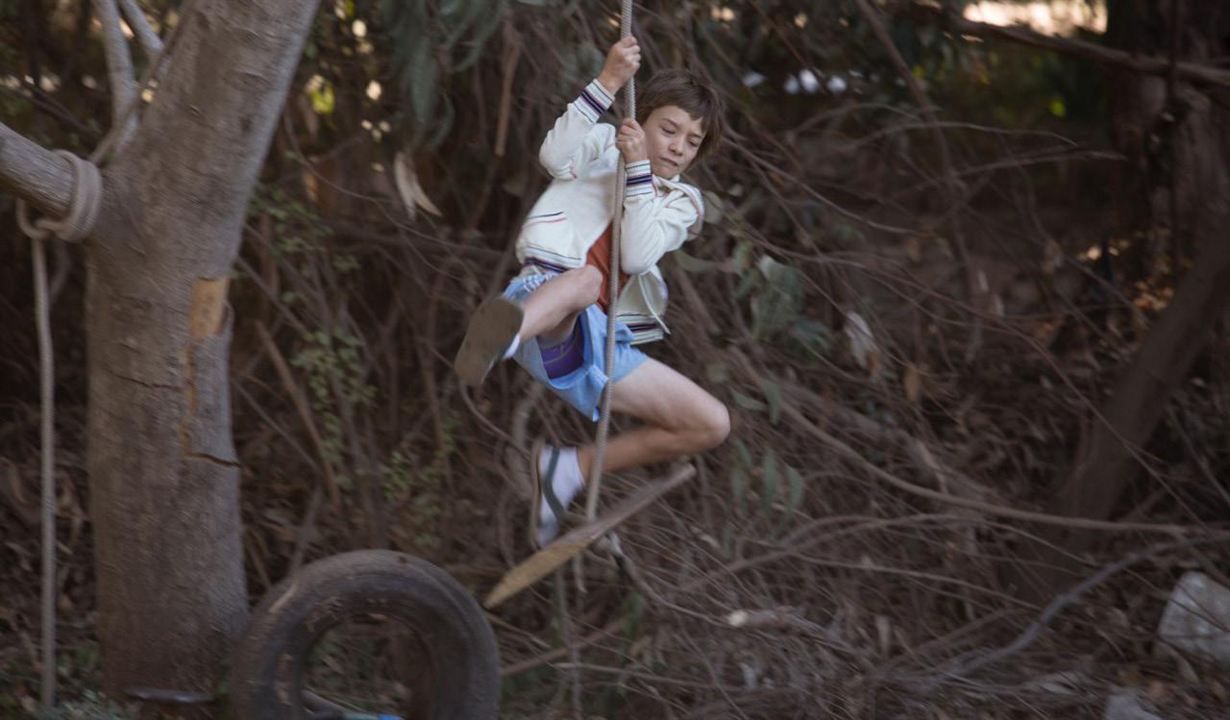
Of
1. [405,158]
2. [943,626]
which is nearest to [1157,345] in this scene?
[943,626]

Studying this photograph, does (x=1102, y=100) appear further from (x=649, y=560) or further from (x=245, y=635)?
(x=245, y=635)

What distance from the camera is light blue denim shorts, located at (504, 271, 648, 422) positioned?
128 inches

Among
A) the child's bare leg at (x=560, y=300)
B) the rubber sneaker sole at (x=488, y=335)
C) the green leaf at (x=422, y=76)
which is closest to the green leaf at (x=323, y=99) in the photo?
the green leaf at (x=422, y=76)

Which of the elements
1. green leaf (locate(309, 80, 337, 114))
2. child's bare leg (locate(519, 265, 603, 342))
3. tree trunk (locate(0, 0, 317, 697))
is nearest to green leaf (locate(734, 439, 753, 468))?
child's bare leg (locate(519, 265, 603, 342))

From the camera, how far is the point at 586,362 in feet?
10.9

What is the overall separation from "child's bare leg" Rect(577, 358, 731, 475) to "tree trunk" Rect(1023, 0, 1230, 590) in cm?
218

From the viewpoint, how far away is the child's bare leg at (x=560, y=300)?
3.04 m

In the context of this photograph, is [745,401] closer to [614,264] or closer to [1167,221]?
[614,264]

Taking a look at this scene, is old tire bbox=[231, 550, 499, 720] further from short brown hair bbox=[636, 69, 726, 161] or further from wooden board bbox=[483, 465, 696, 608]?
short brown hair bbox=[636, 69, 726, 161]

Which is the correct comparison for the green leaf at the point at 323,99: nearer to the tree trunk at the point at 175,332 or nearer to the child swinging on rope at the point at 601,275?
the tree trunk at the point at 175,332

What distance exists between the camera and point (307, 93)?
4.76 metres

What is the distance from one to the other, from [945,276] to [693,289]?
1590mm

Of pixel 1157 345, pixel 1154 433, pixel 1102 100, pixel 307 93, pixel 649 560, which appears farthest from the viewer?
pixel 1102 100

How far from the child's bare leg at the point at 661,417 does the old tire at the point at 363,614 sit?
59 centimetres
